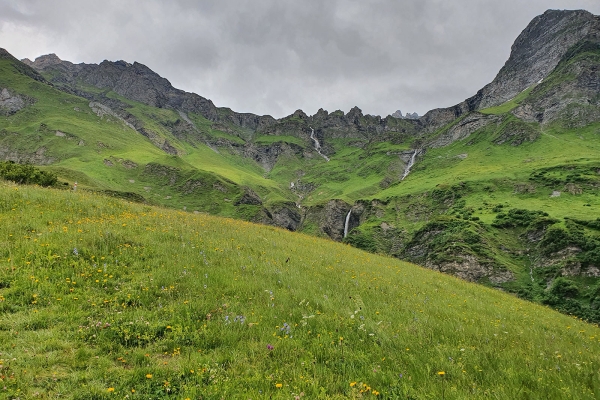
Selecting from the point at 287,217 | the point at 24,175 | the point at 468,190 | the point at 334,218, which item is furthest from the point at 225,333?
the point at 287,217

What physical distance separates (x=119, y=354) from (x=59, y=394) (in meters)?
1.21

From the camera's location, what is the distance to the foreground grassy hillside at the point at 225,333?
4.93 m

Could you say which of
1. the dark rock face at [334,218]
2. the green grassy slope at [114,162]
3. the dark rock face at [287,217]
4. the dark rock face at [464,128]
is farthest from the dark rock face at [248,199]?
the dark rock face at [464,128]

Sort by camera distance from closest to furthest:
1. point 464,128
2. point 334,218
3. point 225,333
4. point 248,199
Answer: point 225,333 → point 334,218 → point 248,199 → point 464,128

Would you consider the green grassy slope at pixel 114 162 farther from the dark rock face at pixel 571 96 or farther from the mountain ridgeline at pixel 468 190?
the dark rock face at pixel 571 96

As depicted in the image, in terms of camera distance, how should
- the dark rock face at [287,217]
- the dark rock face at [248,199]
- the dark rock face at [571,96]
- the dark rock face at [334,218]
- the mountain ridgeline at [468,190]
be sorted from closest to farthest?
the mountain ridgeline at [468,190] → the dark rock face at [334,218] → the dark rock face at [248,199] → the dark rock face at [571,96] → the dark rock face at [287,217]

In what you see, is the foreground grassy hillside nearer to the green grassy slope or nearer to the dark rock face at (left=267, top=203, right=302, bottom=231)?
the green grassy slope

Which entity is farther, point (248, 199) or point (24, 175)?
point (248, 199)

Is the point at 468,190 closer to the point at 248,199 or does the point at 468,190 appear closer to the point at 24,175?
the point at 248,199

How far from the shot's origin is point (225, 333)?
639 centimetres

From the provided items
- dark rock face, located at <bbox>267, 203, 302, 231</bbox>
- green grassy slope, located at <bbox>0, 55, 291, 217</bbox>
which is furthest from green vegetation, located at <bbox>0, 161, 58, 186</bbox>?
dark rock face, located at <bbox>267, 203, 302, 231</bbox>

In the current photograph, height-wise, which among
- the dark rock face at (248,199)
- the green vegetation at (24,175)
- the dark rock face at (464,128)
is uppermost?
the dark rock face at (464,128)

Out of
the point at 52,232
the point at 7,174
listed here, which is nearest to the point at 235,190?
the point at 7,174

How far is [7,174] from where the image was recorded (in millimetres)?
29484
